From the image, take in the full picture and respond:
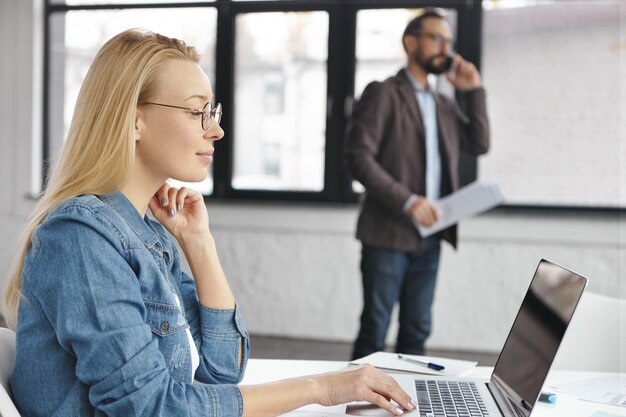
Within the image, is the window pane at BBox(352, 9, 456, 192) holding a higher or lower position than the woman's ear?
higher

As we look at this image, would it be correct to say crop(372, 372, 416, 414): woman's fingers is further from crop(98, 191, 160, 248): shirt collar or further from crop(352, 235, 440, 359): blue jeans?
crop(352, 235, 440, 359): blue jeans

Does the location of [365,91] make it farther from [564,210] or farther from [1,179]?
[1,179]

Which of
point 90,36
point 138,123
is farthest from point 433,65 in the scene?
point 90,36

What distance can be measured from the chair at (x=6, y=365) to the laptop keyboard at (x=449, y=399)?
2.16 ft

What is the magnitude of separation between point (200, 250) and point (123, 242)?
39cm

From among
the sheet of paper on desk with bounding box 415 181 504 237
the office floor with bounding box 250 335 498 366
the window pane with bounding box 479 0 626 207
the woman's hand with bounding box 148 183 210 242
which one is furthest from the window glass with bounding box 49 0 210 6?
the woman's hand with bounding box 148 183 210 242

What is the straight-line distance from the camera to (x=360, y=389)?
134cm

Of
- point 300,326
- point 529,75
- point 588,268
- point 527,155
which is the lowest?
point 300,326

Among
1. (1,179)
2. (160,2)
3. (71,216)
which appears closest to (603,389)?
(71,216)

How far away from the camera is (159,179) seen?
1.44 m

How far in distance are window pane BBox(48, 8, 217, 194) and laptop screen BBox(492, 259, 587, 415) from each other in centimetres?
380

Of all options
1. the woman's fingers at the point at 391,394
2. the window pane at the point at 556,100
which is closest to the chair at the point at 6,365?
the woman's fingers at the point at 391,394

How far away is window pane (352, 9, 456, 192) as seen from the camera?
16.1 feet

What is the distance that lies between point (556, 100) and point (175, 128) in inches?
148
